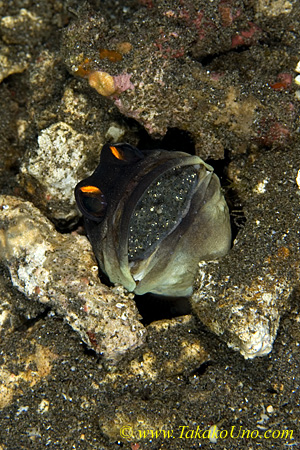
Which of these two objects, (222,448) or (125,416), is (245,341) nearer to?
(222,448)

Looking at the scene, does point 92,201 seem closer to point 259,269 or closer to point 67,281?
point 67,281

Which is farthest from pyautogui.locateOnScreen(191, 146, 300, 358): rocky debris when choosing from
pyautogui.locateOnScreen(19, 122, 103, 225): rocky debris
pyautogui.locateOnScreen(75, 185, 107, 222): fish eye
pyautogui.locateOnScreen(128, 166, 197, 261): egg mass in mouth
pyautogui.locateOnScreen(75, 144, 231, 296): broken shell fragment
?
pyautogui.locateOnScreen(19, 122, 103, 225): rocky debris

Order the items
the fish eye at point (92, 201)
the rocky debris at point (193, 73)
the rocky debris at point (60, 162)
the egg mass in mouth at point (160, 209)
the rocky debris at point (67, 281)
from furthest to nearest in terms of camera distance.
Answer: the rocky debris at point (60, 162) < the rocky debris at point (193, 73) < the rocky debris at point (67, 281) < the fish eye at point (92, 201) < the egg mass in mouth at point (160, 209)

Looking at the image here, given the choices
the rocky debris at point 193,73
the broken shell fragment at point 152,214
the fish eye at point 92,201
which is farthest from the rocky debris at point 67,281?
the rocky debris at point 193,73

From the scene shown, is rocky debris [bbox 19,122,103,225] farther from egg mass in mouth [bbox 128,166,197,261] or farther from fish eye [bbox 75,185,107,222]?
egg mass in mouth [bbox 128,166,197,261]

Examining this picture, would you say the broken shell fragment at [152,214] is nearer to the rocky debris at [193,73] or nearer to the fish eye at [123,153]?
the fish eye at [123,153]

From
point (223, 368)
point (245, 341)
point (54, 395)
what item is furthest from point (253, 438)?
point (54, 395)
